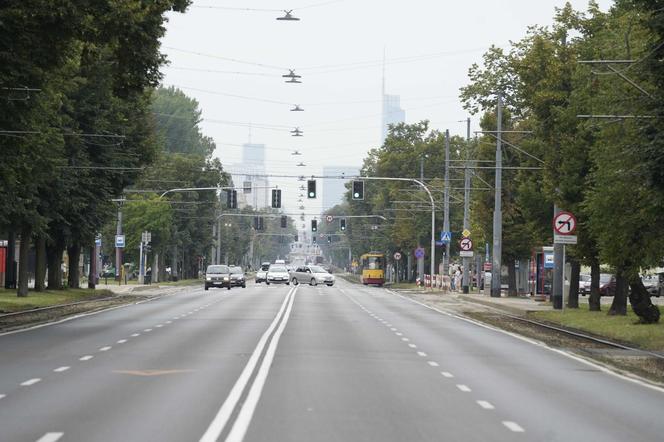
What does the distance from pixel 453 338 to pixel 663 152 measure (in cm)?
794

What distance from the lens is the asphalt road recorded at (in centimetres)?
1266

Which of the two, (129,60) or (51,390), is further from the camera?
(129,60)

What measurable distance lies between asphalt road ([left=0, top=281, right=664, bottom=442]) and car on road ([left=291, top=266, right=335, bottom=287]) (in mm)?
69706

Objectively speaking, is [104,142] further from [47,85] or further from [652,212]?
[652,212]

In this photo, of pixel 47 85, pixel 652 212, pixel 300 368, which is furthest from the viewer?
pixel 47 85

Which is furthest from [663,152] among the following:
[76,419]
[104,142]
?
[104,142]

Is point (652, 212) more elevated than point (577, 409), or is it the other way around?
point (652, 212)

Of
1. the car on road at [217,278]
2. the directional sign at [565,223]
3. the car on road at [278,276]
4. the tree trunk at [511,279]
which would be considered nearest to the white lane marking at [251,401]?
the directional sign at [565,223]

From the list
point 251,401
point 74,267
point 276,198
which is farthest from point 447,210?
point 251,401

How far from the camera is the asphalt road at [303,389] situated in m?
12.7

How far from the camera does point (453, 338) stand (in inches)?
1197

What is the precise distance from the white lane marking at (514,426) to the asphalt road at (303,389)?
14 millimetres

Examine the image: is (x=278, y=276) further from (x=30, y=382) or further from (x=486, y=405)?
(x=486, y=405)

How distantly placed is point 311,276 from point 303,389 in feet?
281
